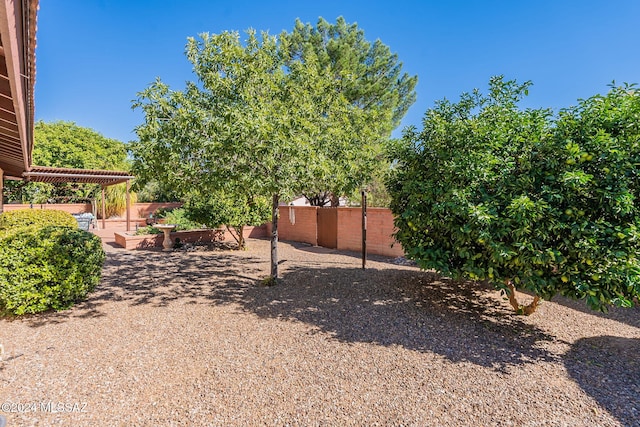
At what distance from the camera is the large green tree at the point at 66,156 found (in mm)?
21562

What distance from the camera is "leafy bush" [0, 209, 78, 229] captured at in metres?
9.59

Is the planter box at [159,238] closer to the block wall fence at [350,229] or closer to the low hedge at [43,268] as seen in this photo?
the block wall fence at [350,229]

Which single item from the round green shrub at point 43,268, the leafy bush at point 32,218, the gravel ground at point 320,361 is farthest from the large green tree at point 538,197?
the leafy bush at point 32,218

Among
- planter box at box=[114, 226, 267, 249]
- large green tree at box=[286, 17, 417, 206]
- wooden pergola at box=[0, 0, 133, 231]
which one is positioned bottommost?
planter box at box=[114, 226, 267, 249]

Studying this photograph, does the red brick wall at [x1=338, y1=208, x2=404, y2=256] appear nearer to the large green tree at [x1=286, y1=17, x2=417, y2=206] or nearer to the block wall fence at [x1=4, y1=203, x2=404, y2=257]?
the block wall fence at [x1=4, y1=203, x2=404, y2=257]

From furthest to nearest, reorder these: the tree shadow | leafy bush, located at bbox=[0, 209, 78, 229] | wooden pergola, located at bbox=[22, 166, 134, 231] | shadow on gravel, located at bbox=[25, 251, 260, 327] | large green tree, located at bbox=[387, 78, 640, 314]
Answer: wooden pergola, located at bbox=[22, 166, 134, 231] → leafy bush, located at bbox=[0, 209, 78, 229] → shadow on gravel, located at bbox=[25, 251, 260, 327] → the tree shadow → large green tree, located at bbox=[387, 78, 640, 314]

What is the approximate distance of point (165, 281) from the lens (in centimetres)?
675

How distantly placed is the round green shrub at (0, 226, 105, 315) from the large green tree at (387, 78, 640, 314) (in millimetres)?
4779

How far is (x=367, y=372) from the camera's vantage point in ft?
10.2

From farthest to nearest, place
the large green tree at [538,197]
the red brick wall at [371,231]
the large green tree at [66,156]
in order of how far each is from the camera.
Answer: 1. the large green tree at [66,156]
2. the red brick wall at [371,231]
3. the large green tree at [538,197]

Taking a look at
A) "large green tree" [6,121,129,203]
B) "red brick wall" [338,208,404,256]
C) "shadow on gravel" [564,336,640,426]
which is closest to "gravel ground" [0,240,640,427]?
"shadow on gravel" [564,336,640,426]

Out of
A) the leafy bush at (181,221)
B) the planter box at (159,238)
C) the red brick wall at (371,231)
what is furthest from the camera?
→ the leafy bush at (181,221)

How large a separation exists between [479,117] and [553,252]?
6.70 feet

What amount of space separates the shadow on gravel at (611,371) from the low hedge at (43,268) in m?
6.15
